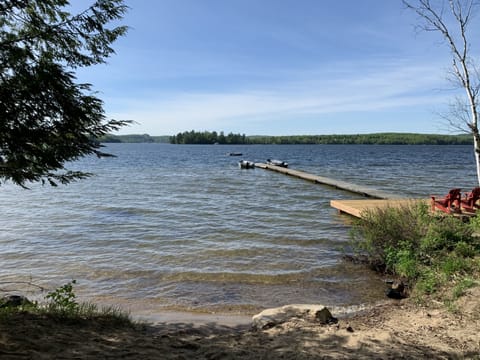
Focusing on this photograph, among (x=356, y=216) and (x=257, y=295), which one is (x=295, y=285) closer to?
(x=257, y=295)

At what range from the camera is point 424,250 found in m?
6.78

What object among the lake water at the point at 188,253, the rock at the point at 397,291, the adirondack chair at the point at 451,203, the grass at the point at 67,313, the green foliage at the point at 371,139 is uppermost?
the green foliage at the point at 371,139

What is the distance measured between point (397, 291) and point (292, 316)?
2433 mm

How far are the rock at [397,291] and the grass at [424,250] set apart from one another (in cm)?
13

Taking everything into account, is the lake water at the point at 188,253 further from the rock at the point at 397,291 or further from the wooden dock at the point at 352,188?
the wooden dock at the point at 352,188

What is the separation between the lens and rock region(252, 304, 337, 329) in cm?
496

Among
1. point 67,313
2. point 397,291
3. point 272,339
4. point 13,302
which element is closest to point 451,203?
point 397,291

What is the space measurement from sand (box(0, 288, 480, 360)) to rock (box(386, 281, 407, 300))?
109 cm

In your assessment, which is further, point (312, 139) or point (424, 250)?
point (312, 139)

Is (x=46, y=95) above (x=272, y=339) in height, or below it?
above

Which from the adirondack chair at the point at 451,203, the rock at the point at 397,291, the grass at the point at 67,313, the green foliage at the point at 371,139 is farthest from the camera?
the green foliage at the point at 371,139

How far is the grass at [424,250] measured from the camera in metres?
5.66

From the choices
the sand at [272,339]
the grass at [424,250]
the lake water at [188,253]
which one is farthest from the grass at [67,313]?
the grass at [424,250]

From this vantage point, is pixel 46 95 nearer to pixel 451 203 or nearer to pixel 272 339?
pixel 272 339
